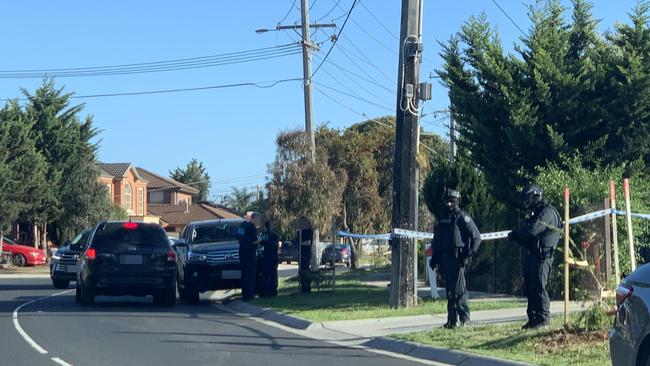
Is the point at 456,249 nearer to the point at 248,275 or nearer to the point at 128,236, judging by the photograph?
the point at 248,275

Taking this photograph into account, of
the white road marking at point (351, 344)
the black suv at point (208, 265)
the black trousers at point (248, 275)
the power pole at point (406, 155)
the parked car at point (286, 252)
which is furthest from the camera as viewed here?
the parked car at point (286, 252)

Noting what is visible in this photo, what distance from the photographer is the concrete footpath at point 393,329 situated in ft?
38.3

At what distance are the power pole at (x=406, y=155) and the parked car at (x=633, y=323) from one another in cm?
892

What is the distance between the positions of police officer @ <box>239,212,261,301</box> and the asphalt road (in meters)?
0.87

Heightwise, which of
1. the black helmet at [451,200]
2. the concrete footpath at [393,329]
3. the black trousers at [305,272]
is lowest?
the concrete footpath at [393,329]

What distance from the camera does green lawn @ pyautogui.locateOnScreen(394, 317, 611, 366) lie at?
10.5 metres

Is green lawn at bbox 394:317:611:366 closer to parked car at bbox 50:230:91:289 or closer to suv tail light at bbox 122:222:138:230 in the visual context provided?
suv tail light at bbox 122:222:138:230

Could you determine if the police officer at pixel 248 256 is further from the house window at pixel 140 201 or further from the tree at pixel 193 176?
the tree at pixel 193 176

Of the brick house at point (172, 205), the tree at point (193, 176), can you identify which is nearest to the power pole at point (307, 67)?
the brick house at point (172, 205)

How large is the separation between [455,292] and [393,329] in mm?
1217

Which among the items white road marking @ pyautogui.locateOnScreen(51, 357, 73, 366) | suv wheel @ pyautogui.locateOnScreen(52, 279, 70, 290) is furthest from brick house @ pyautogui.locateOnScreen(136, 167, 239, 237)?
white road marking @ pyautogui.locateOnScreen(51, 357, 73, 366)

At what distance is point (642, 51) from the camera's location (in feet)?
61.3

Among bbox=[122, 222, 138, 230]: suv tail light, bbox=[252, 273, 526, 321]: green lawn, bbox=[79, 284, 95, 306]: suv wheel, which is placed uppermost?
bbox=[122, 222, 138, 230]: suv tail light

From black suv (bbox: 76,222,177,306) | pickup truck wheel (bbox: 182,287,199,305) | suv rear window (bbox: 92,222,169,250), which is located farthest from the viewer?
pickup truck wheel (bbox: 182,287,199,305)
